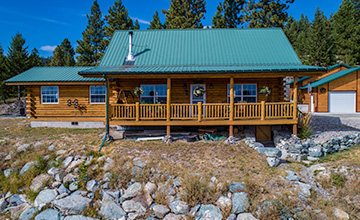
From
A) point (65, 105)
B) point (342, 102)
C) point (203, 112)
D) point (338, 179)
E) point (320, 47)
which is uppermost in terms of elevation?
Result: point (320, 47)

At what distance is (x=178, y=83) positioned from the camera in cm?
1327

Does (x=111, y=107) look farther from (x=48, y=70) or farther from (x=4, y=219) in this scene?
(x=48, y=70)

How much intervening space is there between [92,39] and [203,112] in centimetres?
2663

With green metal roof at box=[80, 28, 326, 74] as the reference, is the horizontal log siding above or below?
below

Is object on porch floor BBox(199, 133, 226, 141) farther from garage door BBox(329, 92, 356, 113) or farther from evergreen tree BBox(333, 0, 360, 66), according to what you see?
evergreen tree BBox(333, 0, 360, 66)

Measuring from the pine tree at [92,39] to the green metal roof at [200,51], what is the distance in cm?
1841

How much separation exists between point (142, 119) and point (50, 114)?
7716 millimetres

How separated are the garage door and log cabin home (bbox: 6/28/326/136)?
42.6 ft

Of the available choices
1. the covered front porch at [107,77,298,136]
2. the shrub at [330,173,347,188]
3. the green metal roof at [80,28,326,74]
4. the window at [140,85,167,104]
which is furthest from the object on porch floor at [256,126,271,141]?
the window at [140,85,167,104]

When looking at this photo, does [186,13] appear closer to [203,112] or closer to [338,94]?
[338,94]

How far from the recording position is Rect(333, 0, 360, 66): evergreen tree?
31.5 meters

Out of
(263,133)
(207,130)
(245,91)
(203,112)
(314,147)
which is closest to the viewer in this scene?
(314,147)

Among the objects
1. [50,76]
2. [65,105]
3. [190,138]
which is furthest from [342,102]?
[50,76]

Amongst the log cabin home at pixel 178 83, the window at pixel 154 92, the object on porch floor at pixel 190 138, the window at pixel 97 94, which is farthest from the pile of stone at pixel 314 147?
the window at pixel 97 94
